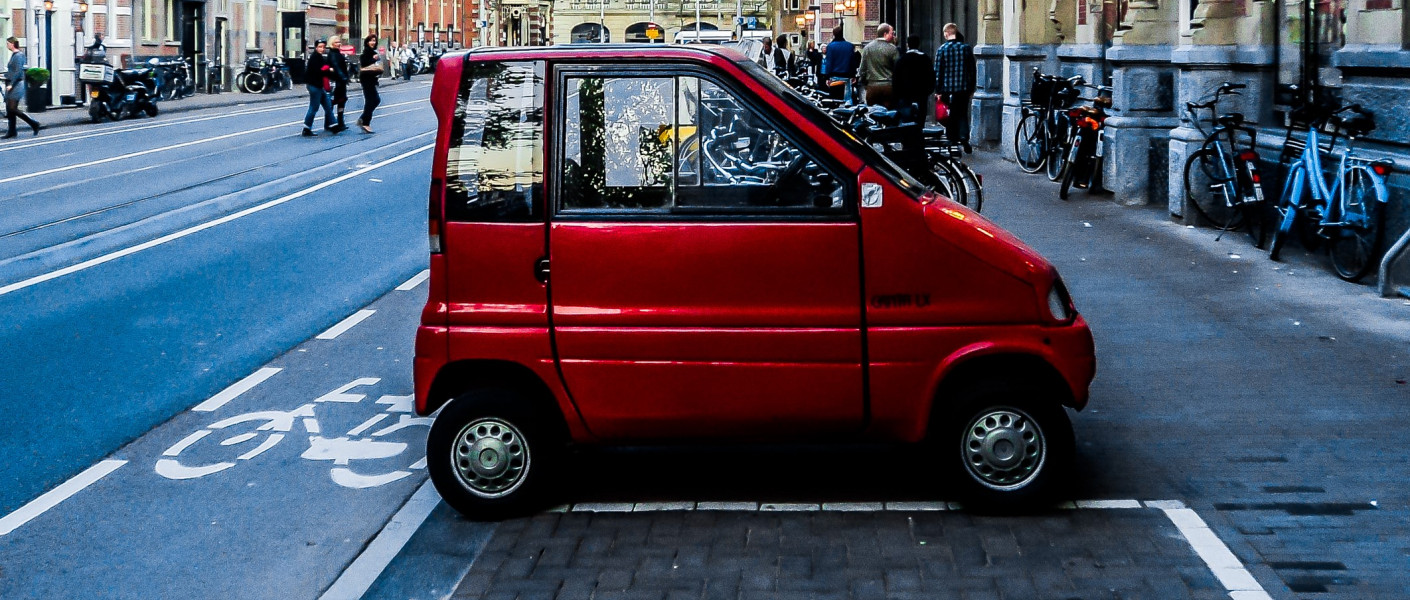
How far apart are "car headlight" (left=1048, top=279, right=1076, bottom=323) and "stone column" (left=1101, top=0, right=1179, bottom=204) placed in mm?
10956

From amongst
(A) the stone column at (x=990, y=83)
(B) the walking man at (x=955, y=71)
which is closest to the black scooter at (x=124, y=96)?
(A) the stone column at (x=990, y=83)

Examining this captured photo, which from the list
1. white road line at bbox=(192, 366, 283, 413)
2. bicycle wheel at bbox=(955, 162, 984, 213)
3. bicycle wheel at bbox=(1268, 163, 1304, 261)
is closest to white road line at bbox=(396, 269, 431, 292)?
white road line at bbox=(192, 366, 283, 413)

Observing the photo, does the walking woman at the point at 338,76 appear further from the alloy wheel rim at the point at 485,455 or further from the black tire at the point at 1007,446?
the black tire at the point at 1007,446

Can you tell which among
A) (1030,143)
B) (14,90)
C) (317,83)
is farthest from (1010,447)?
(14,90)

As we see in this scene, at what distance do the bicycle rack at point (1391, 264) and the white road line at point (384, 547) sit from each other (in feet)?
22.4

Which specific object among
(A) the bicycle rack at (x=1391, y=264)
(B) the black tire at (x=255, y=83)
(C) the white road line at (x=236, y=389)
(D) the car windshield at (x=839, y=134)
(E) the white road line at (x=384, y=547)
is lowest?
(E) the white road line at (x=384, y=547)

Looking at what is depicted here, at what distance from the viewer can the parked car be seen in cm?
602

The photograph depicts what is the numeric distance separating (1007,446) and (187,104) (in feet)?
141

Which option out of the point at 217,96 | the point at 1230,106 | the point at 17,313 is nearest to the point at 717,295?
the point at 17,313

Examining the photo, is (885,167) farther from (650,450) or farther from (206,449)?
(206,449)

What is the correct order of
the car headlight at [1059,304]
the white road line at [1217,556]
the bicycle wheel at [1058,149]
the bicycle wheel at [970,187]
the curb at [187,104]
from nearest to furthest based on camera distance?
the white road line at [1217,556]
the car headlight at [1059,304]
the bicycle wheel at [970,187]
the bicycle wheel at [1058,149]
the curb at [187,104]

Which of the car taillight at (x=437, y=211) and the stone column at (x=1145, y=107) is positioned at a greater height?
the stone column at (x=1145, y=107)

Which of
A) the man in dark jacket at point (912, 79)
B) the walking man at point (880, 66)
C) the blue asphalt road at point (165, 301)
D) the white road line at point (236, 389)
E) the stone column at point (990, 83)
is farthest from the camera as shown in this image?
the stone column at point (990, 83)

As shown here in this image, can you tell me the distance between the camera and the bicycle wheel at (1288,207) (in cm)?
1220
